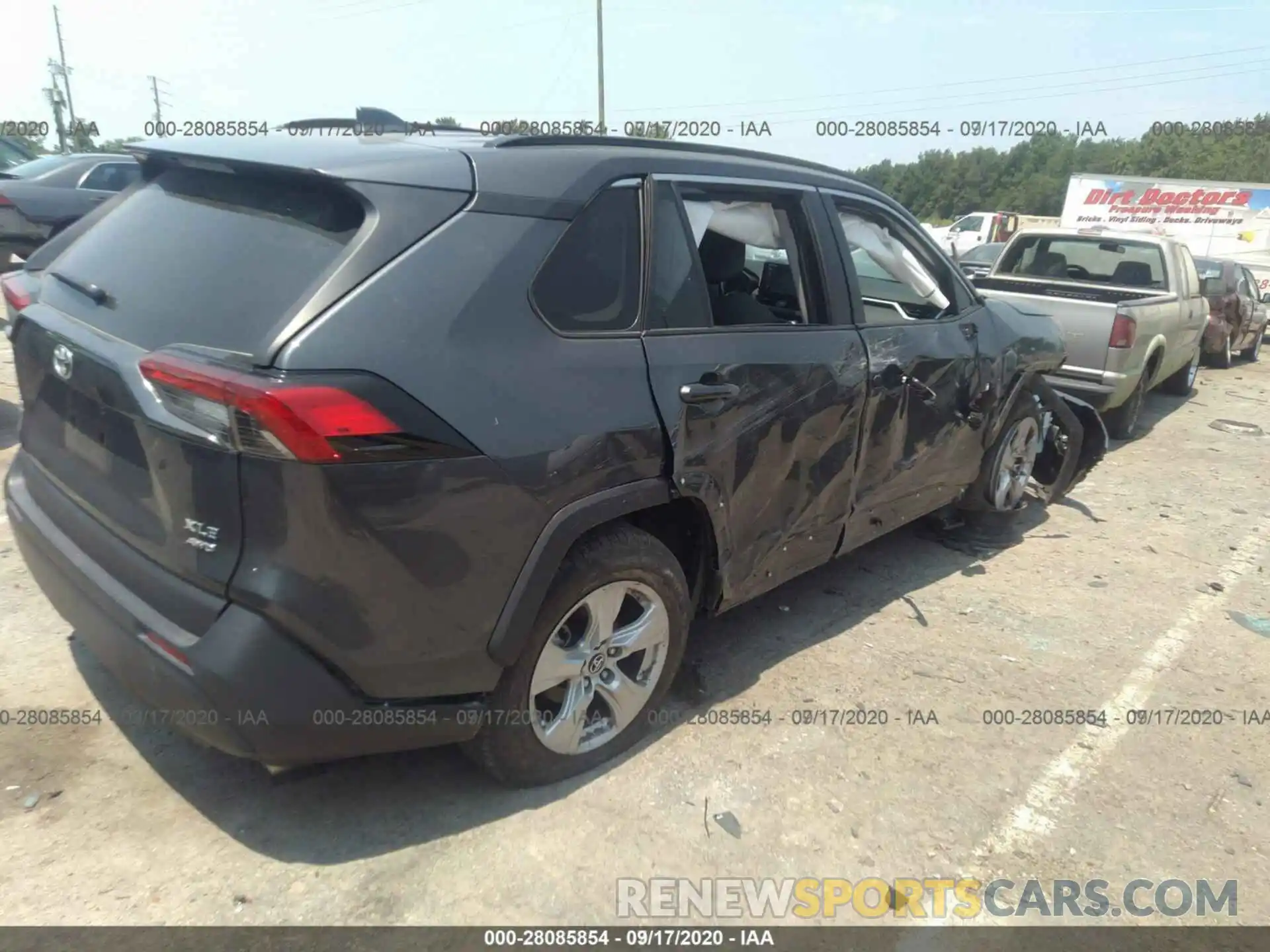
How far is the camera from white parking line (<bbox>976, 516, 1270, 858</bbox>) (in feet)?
9.37

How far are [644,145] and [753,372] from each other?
0.84 meters

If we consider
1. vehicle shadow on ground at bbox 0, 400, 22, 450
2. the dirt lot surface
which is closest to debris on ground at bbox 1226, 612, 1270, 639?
the dirt lot surface

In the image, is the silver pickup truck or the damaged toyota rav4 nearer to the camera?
the damaged toyota rav4

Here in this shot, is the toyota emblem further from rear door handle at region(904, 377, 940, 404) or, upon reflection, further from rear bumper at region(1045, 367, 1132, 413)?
rear bumper at region(1045, 367, 1132, 413)

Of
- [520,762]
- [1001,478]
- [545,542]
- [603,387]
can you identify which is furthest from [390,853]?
[1001,478]

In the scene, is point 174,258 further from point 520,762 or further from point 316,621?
point 520,762

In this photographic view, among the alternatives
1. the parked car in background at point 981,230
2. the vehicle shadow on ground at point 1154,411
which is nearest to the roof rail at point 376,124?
the vehicle shadow on ground at point 1154,411

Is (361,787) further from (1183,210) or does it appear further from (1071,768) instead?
(1183,210)

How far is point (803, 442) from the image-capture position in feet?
11.0

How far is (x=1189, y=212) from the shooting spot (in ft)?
82.4

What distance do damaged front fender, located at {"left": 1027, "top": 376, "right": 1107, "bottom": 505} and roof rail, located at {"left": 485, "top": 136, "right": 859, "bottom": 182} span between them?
8.30 feet

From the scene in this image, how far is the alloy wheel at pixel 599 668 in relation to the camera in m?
2.76

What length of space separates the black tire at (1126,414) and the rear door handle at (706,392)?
19.5 ft

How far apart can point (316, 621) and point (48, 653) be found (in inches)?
73.0
